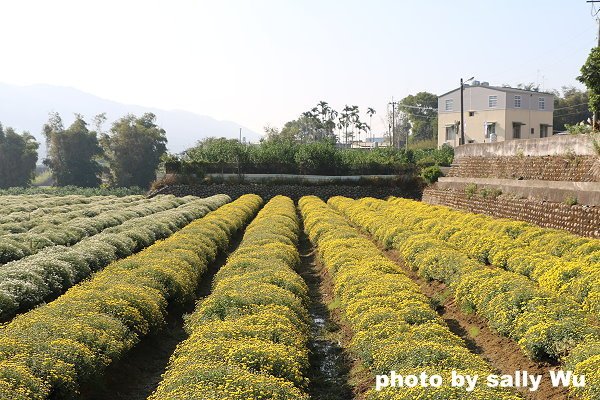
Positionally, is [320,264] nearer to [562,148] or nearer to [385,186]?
[562,148]

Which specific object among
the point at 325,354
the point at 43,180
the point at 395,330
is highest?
the point at 395,330

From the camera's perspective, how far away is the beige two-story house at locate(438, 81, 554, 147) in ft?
229

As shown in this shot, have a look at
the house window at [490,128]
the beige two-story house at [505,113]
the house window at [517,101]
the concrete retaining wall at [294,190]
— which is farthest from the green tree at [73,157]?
the house window at [517,101]

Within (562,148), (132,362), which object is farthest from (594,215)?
(132,362)

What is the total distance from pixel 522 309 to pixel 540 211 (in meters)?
12.3

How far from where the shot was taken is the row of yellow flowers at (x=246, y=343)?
775 centimetres

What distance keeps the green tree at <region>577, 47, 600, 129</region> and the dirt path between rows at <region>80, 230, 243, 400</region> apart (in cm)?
1908

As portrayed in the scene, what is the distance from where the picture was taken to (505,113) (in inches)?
2731

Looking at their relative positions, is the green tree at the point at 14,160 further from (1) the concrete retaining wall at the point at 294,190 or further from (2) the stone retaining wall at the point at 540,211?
(2) the stone retaining wall at the point at 540,211

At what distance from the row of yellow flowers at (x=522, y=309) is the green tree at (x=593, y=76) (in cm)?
1088

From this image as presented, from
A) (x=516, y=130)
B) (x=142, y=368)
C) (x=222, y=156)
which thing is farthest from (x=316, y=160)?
(x=142, y=368)

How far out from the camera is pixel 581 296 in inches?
471

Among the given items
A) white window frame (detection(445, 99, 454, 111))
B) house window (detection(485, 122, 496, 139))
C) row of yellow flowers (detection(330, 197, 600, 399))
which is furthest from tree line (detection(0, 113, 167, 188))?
row of yellow flowers (detection(330, 197, 600, 399))

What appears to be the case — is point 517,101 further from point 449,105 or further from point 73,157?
point 73,157
